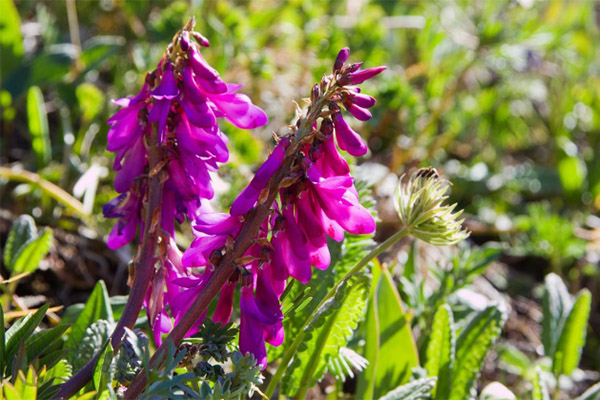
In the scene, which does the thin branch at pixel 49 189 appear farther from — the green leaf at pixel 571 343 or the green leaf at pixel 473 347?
the green leaf at pixel 571 343

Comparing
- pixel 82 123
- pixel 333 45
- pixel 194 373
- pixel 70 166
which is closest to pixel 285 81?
pixel 333 45

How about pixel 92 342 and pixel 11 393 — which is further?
pixel 92 342

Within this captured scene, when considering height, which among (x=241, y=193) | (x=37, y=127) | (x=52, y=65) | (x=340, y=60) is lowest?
(x=37, y=127)

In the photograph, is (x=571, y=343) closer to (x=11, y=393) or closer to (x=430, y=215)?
(x=430, y=215)

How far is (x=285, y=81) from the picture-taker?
3439 mm

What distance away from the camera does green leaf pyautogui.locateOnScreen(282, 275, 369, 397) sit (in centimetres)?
139

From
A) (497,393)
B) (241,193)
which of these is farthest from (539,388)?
(241,193)

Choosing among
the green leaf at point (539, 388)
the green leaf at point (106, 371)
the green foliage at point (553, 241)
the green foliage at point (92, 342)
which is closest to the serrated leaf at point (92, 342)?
the green foliage at point (92, 342)

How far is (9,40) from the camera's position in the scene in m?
2.71

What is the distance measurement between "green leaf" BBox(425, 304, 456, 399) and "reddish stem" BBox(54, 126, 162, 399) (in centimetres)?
72

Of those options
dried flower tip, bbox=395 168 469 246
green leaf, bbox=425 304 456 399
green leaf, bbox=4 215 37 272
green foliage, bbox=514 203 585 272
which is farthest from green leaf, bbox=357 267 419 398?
green foliage, bbox=514 203 585 272

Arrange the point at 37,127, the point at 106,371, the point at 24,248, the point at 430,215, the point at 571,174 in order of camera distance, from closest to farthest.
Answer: the point at 106,371 → the point at 430,215 → the point at 24,248 → the point at 37,127 → the point at 571,174

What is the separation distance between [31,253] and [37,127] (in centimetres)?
87

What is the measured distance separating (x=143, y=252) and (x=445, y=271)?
1.00 meters
